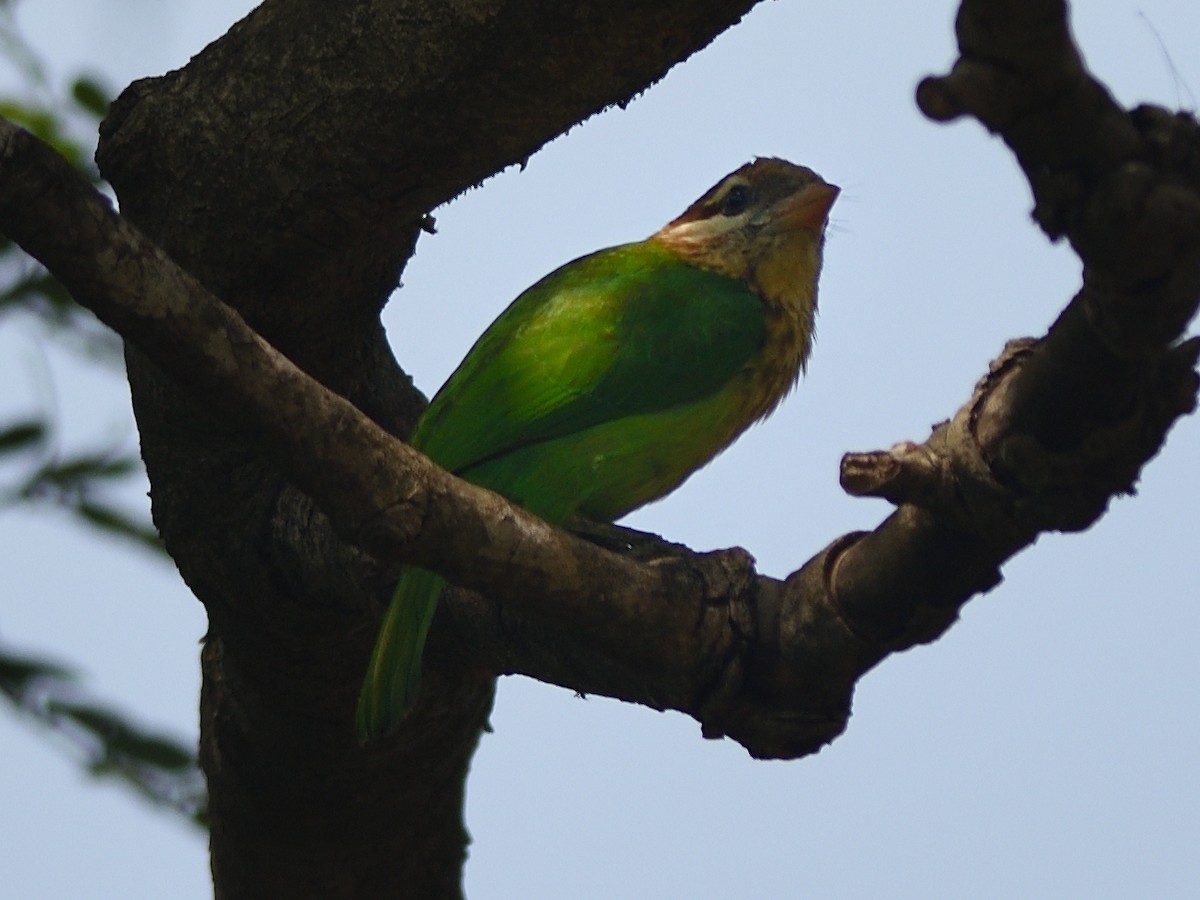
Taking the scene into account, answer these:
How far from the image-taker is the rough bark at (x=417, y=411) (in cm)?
208

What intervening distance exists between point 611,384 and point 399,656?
1.11 m

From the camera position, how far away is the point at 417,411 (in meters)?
4.43

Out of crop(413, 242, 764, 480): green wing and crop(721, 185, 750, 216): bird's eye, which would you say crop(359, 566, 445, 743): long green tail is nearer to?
crop(413, 242, 764, 480): green wing

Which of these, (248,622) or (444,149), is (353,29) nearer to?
(444,149)

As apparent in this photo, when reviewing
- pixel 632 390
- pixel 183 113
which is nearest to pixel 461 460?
pixel 632 390

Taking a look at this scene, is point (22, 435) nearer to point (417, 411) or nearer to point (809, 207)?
point (417, 411)

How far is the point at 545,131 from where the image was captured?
329cm

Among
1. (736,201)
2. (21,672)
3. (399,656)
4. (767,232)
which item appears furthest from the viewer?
(736,201)

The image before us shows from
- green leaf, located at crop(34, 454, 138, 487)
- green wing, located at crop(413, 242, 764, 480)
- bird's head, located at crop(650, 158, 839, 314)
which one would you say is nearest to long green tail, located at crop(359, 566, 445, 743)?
green wing, located at crop(413, 242, 764, 480)

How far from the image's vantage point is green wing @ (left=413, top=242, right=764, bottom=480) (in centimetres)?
414

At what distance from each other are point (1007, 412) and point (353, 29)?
5.49 feet

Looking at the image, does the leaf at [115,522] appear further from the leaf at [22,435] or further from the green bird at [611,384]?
the green bird at [611,384]

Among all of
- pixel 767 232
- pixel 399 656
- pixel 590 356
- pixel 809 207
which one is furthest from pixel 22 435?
pixel 809 207

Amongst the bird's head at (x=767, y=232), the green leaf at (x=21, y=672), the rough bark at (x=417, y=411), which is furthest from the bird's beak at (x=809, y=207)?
the green leaf at (x=21, y=672)
